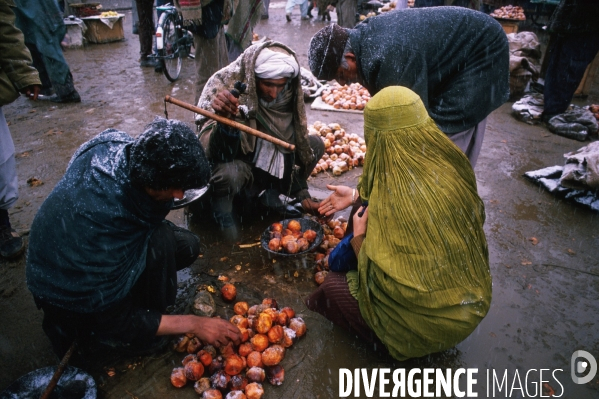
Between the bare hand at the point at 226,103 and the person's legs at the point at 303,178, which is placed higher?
the bare hand at the point at 226,103

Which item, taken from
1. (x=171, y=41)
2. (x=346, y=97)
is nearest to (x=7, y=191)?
(x=346, y=97)

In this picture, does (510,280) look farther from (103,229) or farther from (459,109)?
(103,229)

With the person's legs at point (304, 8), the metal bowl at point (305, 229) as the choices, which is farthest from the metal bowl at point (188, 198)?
the person's legs at point (304, 8)

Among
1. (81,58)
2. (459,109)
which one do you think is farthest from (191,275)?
(81,58)

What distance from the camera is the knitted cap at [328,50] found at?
7.97ft

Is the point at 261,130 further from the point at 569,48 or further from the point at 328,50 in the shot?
the point at 569,48

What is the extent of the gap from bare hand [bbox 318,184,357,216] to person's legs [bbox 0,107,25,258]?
2.25 metres

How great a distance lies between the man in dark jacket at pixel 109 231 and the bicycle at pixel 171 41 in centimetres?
528

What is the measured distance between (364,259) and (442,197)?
0.48 m

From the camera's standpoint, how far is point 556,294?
2.68 metres

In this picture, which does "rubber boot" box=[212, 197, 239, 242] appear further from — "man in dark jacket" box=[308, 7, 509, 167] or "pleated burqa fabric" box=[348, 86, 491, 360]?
"pleated burqa fabric" box=[348, 86, 491, 360]

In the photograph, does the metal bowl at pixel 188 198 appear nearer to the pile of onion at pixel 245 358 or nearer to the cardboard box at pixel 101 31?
the pile of onion at pixel 245 358

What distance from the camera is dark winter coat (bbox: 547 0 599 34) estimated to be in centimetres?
471

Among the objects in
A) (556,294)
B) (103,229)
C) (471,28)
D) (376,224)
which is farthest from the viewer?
(556,294)
